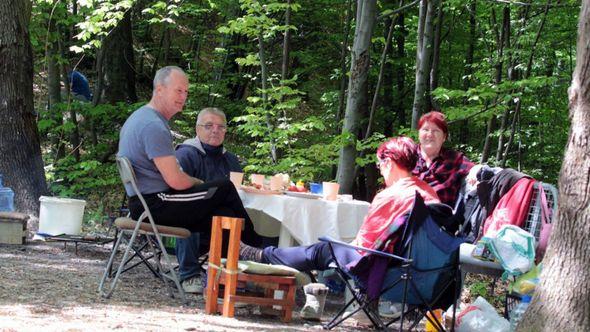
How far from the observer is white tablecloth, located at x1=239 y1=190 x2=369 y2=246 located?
5.06 metres

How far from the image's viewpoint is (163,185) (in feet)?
16.4

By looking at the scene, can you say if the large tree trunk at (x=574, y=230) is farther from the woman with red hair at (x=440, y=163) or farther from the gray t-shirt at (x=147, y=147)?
the gray t-shirt at (x=147, y=147)

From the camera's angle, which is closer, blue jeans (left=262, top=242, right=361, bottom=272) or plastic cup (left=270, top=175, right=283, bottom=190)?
blue jeans (left=262, top=242, right=361, bottom=272)

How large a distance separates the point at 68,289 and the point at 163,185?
94cm

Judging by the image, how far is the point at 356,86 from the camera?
27.6 ft

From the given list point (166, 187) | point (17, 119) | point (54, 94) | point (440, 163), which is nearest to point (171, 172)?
point (166, 187)

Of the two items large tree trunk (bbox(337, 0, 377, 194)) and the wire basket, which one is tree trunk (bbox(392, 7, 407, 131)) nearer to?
large tree trunk (bbox(337, 0, 377, 194))

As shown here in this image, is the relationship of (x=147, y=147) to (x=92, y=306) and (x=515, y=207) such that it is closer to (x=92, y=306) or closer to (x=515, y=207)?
(x=92, y=306)

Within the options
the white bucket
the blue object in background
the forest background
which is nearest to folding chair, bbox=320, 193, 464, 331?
the white bucket

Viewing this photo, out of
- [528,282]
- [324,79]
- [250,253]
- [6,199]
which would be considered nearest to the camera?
[528,282]

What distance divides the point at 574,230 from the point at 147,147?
8.41ft

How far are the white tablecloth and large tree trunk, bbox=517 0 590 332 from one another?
1655mm

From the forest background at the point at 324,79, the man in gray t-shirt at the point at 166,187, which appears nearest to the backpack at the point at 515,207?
the man in gray t-shirt at the point at 166,187

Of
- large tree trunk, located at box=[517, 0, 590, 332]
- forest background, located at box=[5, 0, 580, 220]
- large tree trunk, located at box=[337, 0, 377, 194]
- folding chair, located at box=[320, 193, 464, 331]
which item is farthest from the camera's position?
forest background, located at box=[5, 0, 580, 220]
